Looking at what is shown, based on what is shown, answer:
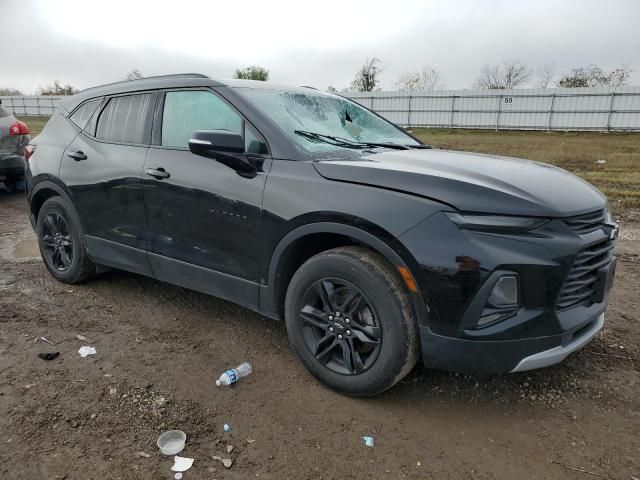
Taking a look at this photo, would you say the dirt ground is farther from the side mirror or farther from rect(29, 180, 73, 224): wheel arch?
the side mirror

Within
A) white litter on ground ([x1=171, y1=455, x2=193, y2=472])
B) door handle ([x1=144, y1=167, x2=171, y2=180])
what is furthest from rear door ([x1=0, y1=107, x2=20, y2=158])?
white litter on ground ([x1=171, y1=455, x2=193, y2=472])

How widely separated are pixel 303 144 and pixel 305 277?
82 cm

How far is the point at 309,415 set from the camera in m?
2.69

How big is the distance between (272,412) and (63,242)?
9.31 ft

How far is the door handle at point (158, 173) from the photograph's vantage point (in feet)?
11.3

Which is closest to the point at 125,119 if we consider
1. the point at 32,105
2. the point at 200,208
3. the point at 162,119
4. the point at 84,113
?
the point at 162,119

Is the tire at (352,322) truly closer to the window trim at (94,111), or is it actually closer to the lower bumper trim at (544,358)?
the lower bumper trim at (544,358)

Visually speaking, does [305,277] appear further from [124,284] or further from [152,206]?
[124,284]

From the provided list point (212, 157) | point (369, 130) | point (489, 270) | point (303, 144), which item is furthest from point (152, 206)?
point (489, 270)

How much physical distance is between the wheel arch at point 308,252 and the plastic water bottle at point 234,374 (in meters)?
0.36

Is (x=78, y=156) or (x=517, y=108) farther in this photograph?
(x=517, y=108)

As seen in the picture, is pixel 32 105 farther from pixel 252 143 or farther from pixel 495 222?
pixel 495 222

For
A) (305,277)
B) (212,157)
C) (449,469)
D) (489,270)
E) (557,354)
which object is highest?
(212,157)

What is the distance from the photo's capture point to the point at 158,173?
3479 mm
